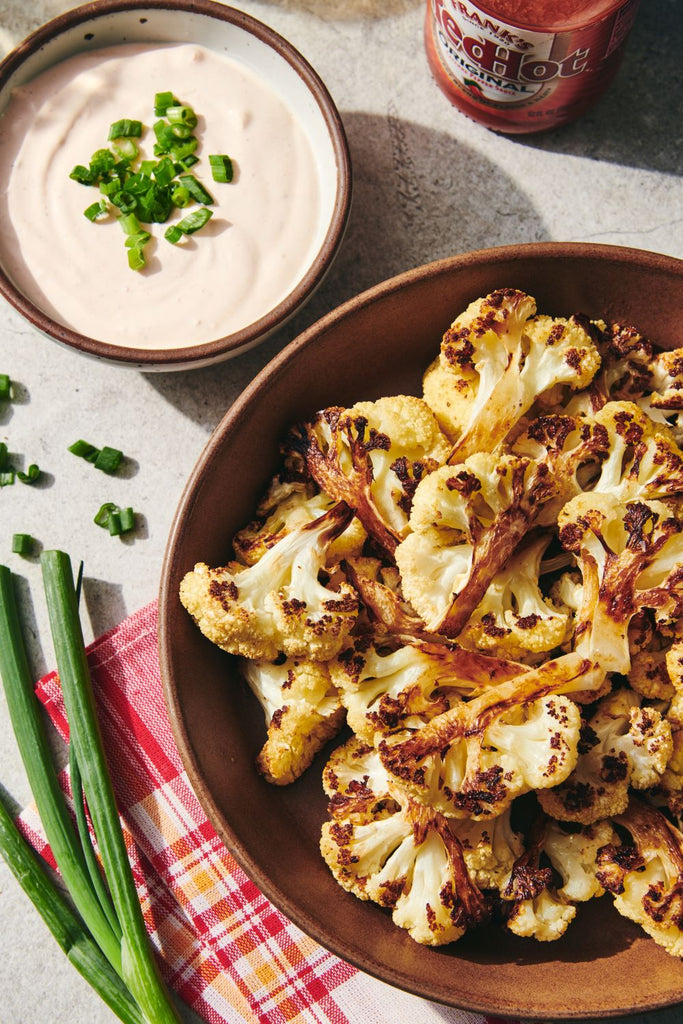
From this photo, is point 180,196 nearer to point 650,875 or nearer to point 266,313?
point 266,313

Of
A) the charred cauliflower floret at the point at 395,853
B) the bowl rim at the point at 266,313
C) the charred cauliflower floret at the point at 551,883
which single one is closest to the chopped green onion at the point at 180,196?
the bowl rim at the point at 266,313

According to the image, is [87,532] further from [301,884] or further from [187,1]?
[187,1]

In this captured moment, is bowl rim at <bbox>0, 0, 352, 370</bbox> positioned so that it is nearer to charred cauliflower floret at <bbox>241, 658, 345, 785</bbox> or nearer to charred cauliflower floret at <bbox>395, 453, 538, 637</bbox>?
charred cauliflower floret at <bbox>395, 453, 538, 637</bbox>

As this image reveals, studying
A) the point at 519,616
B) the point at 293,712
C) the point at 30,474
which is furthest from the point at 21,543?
the point at 519,616

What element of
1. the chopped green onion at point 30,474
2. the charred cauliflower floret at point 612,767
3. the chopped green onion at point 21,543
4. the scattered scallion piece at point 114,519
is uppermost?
the chopped green onion at point 30,474

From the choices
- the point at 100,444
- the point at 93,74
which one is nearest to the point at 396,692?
the point at 100,444

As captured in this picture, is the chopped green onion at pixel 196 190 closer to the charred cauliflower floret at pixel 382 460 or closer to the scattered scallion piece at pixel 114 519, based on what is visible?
the charred cauliflower floret at pixel 382 460
